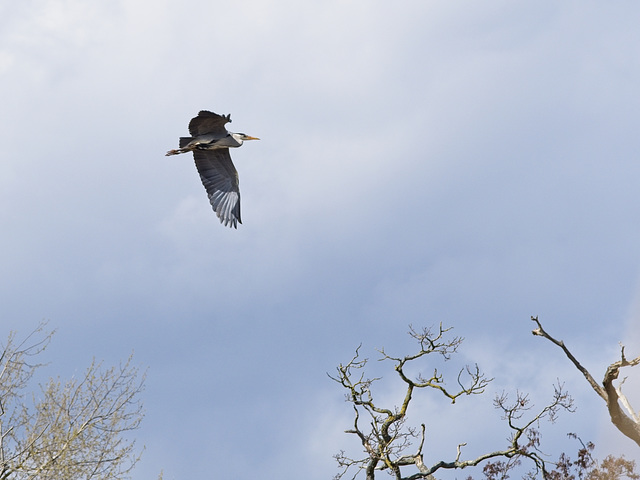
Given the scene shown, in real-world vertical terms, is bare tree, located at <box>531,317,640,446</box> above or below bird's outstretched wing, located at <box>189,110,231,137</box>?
below

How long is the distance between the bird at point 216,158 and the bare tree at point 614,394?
6.59 metres

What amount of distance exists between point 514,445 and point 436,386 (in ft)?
5.45

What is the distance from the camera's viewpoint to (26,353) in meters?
17.5

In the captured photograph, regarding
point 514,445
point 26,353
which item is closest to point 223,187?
point 26,353

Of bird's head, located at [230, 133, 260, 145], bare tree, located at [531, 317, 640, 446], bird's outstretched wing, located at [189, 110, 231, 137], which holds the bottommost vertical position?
bare tree, located at [531, 317, 640, 446]

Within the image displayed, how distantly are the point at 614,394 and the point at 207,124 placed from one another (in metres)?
8.94

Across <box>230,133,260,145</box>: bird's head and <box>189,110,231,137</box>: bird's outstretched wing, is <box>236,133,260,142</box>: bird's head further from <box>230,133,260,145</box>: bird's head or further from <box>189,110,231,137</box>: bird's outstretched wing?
<box>189,110,231,137</box>: bird's outstretched wing

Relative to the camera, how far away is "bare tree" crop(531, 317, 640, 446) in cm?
1346

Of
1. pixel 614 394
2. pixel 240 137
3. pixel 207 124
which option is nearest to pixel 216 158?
pixel 240 137

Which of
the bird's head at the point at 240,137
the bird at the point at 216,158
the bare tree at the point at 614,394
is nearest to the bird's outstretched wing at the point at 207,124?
the bird at the point at 216,158

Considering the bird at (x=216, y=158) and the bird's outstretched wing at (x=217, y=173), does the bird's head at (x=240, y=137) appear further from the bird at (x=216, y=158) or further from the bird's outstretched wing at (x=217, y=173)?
the bird's outstretched wing at (x=217, y=173)

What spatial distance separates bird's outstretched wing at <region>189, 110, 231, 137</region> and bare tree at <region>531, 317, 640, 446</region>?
6991mm

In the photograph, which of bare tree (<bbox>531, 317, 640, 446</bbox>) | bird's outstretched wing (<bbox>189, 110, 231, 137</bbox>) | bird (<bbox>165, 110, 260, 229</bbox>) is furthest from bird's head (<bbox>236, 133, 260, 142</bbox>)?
bare tree (<bbox>531, 317, 640, 446</bbox>)

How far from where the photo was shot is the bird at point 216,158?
16519 millimetres
